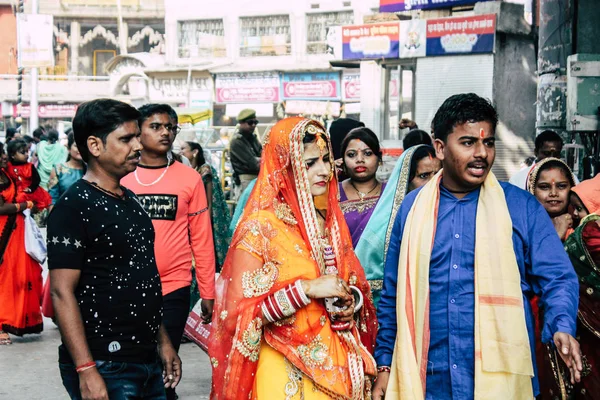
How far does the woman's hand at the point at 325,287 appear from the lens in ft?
11.2

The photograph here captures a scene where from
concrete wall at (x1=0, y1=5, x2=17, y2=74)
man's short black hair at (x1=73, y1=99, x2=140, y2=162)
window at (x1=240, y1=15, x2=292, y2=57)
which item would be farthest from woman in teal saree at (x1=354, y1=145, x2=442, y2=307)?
concrete wall at (x1=0, y1=5, x2=17, y2=74)

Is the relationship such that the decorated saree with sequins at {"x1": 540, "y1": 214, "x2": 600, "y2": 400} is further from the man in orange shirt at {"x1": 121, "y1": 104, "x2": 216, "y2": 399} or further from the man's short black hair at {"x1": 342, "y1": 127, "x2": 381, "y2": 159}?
the man in orange shirt at {"x1": 121, "y1": 104, "x2": 216, "y2": 399}

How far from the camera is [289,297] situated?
11.3ft

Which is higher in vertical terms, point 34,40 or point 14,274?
point 34,40

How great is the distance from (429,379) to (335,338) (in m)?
0.50

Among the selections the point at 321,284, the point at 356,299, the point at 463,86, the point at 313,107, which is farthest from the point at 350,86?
the point at 321,284

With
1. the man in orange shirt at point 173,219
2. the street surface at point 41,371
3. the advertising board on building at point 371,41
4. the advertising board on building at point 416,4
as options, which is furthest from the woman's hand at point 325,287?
the advertising board on building at point 371,41

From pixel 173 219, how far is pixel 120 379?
1800 mm

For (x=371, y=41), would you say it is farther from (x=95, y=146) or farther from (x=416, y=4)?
(x=95, y=146)

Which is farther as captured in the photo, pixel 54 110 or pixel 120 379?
pixel 54 110

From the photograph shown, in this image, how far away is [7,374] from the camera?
6.98 meters

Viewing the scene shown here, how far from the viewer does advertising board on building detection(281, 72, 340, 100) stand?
3147cm

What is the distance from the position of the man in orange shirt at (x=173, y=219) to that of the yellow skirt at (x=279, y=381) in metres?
1.47

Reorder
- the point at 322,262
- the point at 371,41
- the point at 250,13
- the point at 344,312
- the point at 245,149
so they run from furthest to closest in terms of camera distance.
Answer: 1. the point at 250,13
2. the point at 371,41
3. the point at 245,149
4. the point at 322,262
5. the point at 344,312
